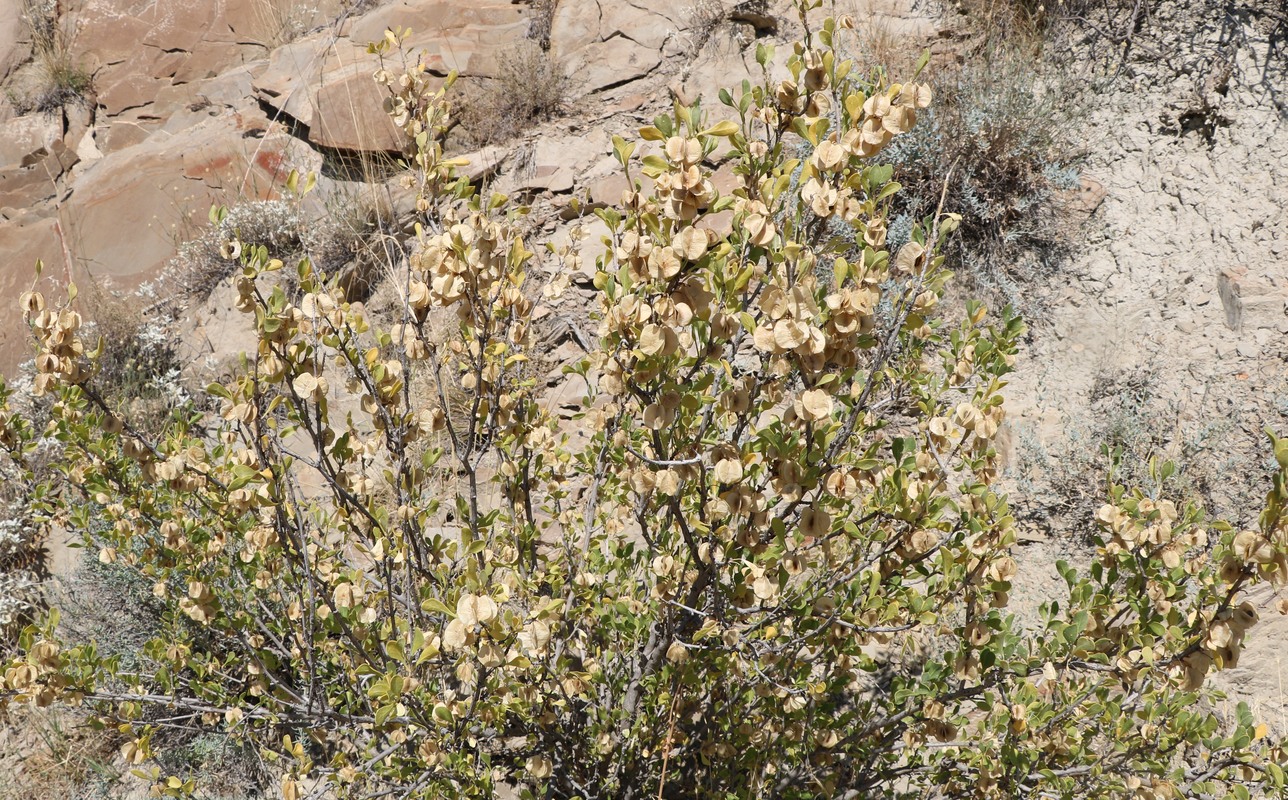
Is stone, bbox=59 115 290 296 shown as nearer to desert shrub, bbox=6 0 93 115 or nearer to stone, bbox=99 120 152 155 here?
stone, bbox=99 120 152 155

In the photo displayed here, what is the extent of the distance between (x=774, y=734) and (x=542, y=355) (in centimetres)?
231

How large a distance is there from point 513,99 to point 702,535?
14.1 feet

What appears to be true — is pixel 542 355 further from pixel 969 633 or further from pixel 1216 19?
pixel 1216 19

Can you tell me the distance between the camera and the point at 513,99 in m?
5.22

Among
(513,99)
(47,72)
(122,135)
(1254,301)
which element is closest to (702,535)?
(1254,301)

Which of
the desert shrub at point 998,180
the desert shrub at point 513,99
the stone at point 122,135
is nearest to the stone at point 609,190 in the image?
the desert shrub at point 513,99

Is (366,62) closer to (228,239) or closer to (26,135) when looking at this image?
(228,239)

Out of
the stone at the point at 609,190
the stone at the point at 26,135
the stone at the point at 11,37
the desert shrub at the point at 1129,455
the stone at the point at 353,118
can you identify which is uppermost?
the stone at the point at 11,37

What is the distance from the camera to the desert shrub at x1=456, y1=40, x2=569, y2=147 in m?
5.18

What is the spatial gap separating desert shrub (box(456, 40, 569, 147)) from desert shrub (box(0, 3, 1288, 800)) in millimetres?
3373

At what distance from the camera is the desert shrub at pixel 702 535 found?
50.8 inches

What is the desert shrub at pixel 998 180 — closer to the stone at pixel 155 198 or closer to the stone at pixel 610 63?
the stone at pixel 610 63

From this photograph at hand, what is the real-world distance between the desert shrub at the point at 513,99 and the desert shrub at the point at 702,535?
11.1 ft

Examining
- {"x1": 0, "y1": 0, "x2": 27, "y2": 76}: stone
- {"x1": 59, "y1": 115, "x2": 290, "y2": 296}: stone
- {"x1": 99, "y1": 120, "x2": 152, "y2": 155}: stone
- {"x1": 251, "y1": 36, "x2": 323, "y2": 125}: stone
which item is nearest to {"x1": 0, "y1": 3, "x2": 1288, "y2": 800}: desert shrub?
{"x1": 59, "y1": 115, "x2": 290, "y2": 296}: stone
